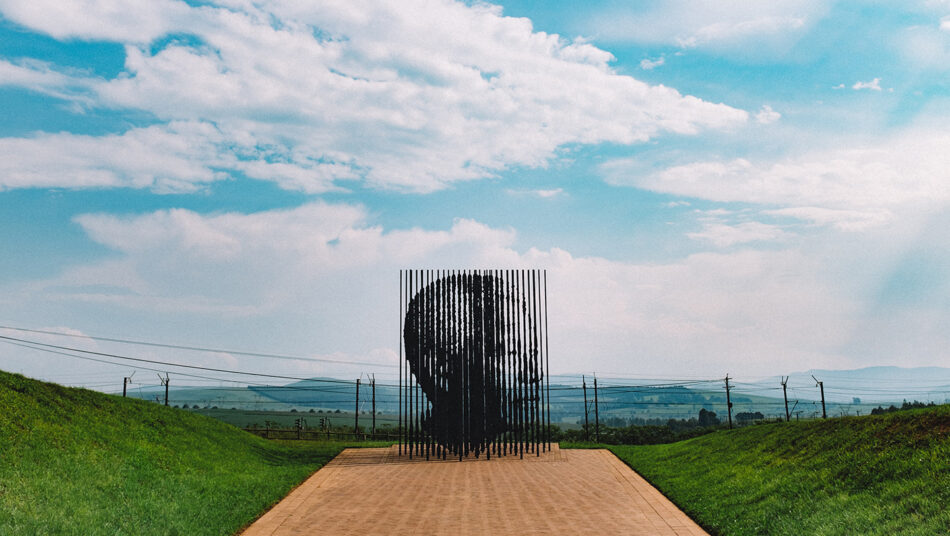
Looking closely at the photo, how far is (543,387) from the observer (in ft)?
67.5

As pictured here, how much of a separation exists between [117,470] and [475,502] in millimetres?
6402

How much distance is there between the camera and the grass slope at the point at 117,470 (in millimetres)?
9836

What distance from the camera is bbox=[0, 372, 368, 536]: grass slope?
32.3 feet

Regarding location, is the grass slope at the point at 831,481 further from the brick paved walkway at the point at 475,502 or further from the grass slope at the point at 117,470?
the grass slope at the point at 117,470

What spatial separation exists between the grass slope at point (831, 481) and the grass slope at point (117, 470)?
805cm

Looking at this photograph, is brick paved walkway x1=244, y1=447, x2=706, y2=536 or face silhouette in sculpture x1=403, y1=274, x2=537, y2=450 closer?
brick paved walkway x1=244, y1=447, x2=706, y2=536

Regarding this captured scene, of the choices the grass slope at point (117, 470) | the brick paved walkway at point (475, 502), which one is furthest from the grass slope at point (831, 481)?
the grass slope at point (117, 470)

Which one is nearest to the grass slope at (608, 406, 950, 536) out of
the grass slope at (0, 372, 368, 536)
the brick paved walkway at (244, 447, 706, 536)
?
the brick paved walkway at (244, 447, 706, 536)

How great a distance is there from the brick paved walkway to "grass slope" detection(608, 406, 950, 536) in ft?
2.59

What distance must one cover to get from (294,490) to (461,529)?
5.35m

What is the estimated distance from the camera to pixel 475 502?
12.8m

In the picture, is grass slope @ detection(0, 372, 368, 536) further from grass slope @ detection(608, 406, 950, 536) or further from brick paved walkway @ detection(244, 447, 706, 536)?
grass slope @ detection(608, 406, 950, 536)

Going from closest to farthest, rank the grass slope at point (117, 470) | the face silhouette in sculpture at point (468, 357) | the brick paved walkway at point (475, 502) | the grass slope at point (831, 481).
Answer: the grass slope at point (831, 481)
the grass slope at point (117, 470)
the brick paved walkway at point (475, 502)
the face silhouette in sculpture at point (468, 357)

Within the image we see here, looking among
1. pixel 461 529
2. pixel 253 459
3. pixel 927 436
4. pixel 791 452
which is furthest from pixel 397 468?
pixel 927 436
